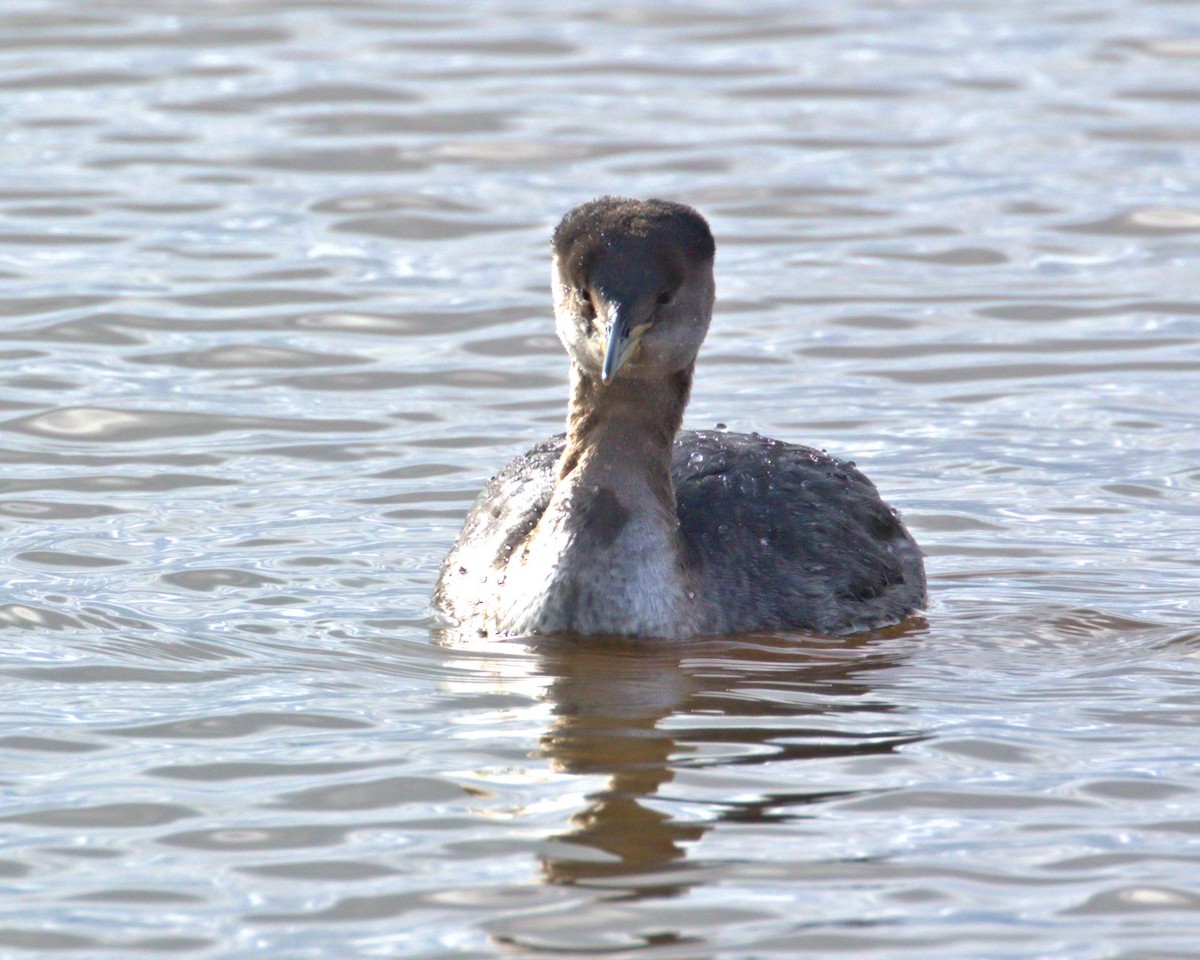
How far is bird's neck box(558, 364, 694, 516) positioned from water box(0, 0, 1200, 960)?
26.3 inches

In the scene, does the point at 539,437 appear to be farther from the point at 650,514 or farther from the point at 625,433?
the point at 650,514

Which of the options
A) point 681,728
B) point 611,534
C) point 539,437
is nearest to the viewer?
point 681,728

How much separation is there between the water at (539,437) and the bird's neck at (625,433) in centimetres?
67

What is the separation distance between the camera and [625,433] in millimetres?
9102

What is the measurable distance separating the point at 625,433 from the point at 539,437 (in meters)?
2.87

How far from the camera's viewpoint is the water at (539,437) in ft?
22.0

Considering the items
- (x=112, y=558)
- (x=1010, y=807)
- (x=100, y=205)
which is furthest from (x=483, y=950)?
(x=100, y=205)

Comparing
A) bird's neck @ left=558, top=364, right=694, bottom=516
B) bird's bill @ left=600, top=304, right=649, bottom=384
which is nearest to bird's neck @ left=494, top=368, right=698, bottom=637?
bird's neck @ left=558, top=364, right=694, bottom=516

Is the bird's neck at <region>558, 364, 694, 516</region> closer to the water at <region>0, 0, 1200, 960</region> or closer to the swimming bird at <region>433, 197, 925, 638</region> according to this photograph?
the swimming bird at <region>433, 197, 925, 638</region>

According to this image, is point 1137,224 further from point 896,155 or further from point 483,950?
point 483,950

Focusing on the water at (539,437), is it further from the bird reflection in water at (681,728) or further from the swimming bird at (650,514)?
the swimming bird at (650,514)

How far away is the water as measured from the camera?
22.0 feet

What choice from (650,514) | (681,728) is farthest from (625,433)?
(681,728)

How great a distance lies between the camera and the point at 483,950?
20.5 feet
